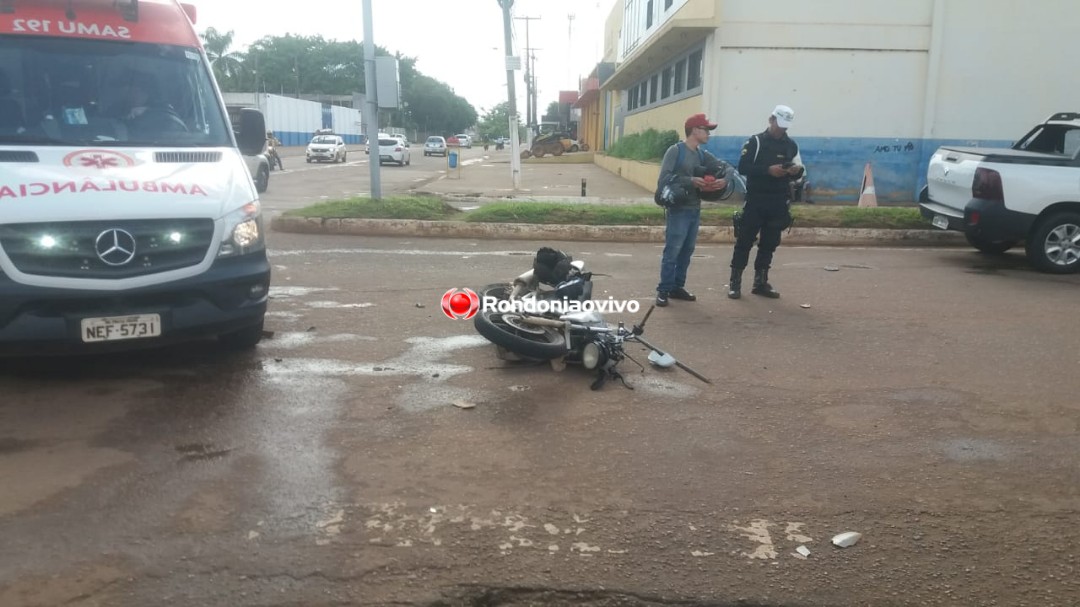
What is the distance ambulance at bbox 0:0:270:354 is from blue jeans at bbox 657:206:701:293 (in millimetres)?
3611

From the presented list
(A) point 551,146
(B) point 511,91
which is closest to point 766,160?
(B) point 511,91

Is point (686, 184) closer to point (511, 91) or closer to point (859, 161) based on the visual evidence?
point (859, 161)

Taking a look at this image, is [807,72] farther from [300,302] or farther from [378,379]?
[378,379]

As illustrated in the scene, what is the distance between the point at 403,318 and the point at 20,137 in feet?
9.81

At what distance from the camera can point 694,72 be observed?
19922 mm

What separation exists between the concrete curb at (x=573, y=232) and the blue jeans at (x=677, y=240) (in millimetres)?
4813

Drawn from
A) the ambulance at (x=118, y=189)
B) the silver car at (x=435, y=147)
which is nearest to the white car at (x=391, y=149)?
the silver car at (x=435, y=147)

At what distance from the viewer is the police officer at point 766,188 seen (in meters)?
7.45

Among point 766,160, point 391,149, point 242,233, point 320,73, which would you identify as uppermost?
point 320,73

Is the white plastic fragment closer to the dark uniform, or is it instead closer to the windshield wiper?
the dark uniform

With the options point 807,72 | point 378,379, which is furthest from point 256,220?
point 807,72

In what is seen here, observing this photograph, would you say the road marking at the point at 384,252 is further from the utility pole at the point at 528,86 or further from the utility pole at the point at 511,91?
the utility pole at the point at 528,86

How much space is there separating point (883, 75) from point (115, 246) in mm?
16202

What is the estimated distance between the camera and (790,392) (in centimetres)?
525
